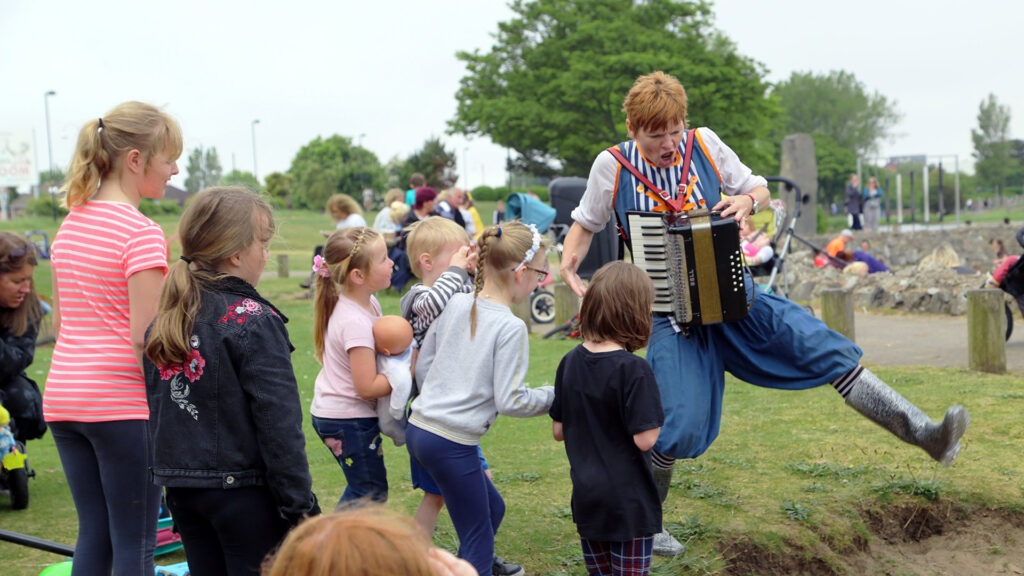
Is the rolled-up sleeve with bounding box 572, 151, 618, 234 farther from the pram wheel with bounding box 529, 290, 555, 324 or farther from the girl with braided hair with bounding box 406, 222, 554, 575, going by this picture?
the pram wheel with bounding box 529, 290, 555, 324

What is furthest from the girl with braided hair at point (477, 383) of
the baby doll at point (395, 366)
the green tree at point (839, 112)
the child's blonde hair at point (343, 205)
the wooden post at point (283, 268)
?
the green tree at point (839, 112)

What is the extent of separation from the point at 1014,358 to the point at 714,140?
697 cm

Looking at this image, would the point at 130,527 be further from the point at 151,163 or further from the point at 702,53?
the point at 702,53

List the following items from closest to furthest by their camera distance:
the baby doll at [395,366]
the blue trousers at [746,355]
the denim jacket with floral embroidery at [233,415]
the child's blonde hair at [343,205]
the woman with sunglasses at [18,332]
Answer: the denim jacket with floral embroidery at [233,415]
the baby doll at [395,366]
the blue trousers at [746,355]
the woman with sunglasses at [18,332]
the child's blonde hair at [343,205]

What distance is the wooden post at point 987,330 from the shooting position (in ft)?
29.1

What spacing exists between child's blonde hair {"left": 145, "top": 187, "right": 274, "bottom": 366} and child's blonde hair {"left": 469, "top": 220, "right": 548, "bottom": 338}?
0.85 meters

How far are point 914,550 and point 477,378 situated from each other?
269cm

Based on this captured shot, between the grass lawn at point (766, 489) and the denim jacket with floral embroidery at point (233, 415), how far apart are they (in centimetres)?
65

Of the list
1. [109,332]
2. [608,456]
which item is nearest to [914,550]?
[608,456]

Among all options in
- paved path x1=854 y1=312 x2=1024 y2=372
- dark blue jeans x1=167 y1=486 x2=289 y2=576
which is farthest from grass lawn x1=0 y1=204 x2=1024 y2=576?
paved path x1=854 y1=312 x2=1024 y2=372

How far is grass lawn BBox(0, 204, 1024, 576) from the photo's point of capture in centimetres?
473

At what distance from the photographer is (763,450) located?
20.8 feet

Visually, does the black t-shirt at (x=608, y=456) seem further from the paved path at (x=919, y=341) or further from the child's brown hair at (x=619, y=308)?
the paved path at (x=919, y=341)

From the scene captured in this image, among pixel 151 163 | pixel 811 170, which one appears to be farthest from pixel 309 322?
pixel 811 170
